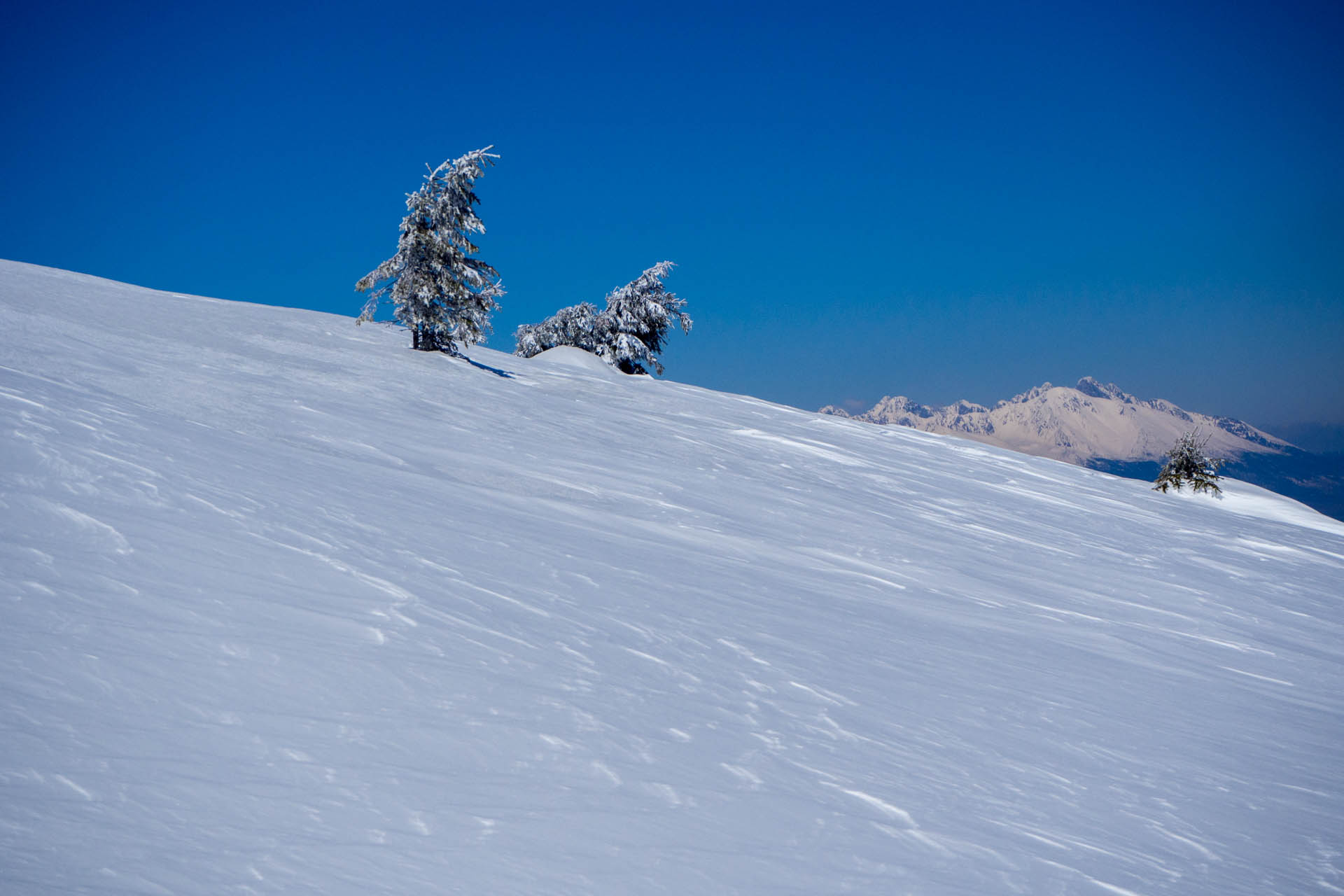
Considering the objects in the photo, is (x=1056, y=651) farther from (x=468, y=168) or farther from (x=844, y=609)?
(x=468, y=168)

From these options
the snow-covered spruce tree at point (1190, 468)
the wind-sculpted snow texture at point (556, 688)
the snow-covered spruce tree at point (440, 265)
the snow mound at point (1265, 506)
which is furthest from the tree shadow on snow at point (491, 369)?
the snow-covered spruce tree at point (1190, 468)

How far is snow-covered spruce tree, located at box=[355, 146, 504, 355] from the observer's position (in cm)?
1823

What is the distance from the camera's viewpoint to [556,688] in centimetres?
374

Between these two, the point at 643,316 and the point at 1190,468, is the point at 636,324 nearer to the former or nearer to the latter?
the point at 643,316

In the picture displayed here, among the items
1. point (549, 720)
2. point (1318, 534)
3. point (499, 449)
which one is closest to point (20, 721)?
point (549, 720)

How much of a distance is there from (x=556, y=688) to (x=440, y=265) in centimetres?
1641

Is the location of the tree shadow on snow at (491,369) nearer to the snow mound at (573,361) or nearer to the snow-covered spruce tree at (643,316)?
the snow mound at (573,361)

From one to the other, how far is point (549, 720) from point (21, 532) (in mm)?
2878

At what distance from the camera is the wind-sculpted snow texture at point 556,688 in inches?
98.0

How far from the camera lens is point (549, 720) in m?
3.41

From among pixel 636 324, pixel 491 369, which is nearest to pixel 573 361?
pixel 491 369

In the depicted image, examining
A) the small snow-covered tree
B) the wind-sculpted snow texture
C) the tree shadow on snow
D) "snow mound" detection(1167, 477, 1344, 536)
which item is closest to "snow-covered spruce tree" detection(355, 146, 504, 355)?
the tree shadow on snow

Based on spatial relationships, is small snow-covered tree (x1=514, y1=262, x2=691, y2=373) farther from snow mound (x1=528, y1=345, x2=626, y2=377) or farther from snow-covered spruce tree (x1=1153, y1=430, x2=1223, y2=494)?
snow-covered spruce tree (x1=1153, y1=430, x2=1223, y2=494)

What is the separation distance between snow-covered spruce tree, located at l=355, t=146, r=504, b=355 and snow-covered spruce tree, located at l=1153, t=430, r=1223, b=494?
2087 cm
